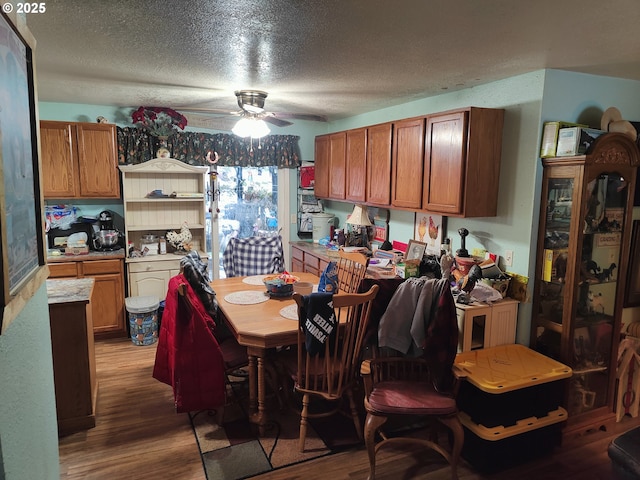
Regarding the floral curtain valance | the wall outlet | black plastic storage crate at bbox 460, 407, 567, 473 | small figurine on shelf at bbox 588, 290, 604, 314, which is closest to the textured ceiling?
the floral curtain valance

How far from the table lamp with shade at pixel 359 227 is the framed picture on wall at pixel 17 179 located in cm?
334

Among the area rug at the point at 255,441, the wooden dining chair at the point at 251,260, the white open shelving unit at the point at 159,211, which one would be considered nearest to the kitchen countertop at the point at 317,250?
the wooden dining chair at the point at 251,260

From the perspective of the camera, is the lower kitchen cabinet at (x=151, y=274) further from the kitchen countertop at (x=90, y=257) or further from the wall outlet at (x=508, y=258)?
the wall outlet at (x=508, y=258)

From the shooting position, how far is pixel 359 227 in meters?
4.79

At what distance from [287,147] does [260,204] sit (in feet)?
2.60

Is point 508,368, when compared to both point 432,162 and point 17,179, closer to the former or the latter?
point 432,162

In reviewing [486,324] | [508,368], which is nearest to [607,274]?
[486,324]

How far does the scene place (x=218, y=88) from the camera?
11.1ft

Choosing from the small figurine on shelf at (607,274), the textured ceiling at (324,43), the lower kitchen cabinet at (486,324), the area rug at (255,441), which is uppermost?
the textured ceiling at (324,43)

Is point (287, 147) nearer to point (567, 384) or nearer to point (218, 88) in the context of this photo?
point (218, 88)

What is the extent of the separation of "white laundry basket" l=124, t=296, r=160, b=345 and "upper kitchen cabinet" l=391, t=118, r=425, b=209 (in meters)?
2.54

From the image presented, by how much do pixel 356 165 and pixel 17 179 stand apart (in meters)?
3.52

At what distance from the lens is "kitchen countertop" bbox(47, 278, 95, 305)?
2.70 m

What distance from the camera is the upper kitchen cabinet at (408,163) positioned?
3.38m
